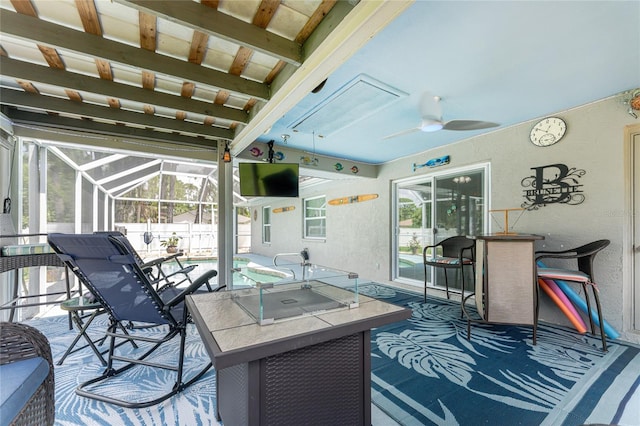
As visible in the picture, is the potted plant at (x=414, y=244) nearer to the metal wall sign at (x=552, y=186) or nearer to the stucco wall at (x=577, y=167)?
the stucco wall at (x=577, y=167)

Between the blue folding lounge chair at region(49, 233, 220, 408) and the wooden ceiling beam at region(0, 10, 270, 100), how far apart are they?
4.58 ft

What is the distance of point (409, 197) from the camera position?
548 cm

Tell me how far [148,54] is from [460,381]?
12.2 ft

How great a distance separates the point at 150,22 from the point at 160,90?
112 cm

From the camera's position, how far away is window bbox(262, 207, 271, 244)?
1115 cm

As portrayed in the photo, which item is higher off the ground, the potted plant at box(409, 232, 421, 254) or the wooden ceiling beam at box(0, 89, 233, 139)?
the wooden ceiling beam at box(0, 89, 233, 139)

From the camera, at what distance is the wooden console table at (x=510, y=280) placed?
2705 millimetres

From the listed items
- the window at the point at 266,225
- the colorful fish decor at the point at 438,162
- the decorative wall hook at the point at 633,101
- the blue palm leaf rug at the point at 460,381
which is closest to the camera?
the blue palm leaf rug at the point at 460,381

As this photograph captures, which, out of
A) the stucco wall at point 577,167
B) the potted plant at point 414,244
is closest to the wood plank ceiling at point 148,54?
the stucco wall at point 577,167

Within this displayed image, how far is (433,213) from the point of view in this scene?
4930 mm

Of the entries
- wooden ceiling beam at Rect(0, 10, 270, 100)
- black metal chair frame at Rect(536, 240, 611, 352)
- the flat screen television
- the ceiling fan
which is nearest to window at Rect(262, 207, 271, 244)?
the flat screen television

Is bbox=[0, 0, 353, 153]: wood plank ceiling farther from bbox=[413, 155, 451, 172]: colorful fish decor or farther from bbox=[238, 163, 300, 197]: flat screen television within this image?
bbox=[413, 155, 451, 172]: colorful fish decor

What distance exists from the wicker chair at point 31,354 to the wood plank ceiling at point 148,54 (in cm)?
176

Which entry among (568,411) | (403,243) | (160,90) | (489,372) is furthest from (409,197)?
(160,90)
